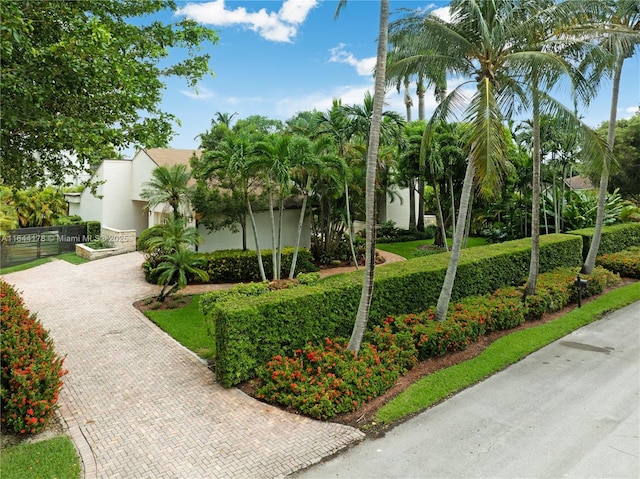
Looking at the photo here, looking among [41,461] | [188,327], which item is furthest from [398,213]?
[41,461]

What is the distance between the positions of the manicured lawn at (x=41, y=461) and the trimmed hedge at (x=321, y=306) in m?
2.51

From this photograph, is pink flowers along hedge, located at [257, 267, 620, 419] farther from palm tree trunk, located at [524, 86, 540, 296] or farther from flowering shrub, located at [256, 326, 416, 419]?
palm tree trunk, located at [524, 86, 540, 296]

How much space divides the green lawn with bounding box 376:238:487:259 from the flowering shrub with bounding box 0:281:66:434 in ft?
53.2

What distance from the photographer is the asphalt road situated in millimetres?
4984

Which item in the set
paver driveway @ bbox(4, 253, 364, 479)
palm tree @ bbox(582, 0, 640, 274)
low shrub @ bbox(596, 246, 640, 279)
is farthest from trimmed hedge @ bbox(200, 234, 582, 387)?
low shrub @ bbox(596, 246, 640, 279)

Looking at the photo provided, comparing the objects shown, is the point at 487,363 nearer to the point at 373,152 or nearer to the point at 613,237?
the point at 373,152

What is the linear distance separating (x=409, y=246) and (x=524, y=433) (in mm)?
17240

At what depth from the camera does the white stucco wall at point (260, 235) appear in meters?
16.8

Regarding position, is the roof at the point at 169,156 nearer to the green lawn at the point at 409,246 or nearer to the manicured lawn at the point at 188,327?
the manicured lawn at the point at 188,327

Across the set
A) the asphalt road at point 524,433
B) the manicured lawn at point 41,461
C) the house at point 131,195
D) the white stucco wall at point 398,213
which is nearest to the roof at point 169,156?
the house at point 131,195

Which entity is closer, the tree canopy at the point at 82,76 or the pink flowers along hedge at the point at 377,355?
the tree canopy at the point at 82,76

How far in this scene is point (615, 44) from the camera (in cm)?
1122

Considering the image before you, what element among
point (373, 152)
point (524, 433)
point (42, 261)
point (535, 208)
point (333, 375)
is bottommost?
point (524, 433)

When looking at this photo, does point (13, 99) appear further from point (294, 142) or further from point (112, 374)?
point (294, 142)
